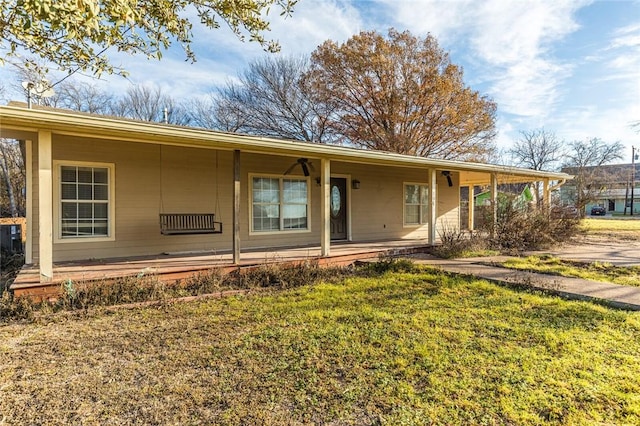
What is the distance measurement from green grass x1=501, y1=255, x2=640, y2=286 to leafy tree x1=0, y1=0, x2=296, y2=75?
6.12 metres

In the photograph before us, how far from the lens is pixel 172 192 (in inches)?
292

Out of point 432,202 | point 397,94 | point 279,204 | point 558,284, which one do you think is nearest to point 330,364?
point 558,284

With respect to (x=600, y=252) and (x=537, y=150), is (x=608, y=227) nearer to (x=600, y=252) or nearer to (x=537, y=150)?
(x=600, y=252)

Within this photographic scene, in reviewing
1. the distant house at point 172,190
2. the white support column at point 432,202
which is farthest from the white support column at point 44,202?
the white support column at point 432,202

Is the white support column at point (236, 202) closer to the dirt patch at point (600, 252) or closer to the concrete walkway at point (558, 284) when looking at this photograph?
the concrete walkway at point (558, 284)

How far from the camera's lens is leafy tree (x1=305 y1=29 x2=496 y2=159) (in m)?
20.7

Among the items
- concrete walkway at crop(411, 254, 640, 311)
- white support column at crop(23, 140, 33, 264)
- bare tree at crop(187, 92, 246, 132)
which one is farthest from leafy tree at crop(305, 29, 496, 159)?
white support column at crop(23, 140, 33, 264)

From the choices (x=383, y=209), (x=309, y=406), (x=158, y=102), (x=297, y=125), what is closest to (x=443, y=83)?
(x=297, y=125)

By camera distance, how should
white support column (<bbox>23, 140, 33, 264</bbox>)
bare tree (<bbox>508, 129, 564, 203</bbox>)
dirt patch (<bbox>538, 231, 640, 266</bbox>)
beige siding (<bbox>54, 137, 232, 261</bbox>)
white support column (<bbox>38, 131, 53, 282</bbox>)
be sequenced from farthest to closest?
bare tree (<bbox>508, 129, 564, 203</bbox>) < dirt patch (<bbox>538, 231, 640, 266</bbox>) < beige siding (<bbox>54, 137, 232, 261</bbox>) < white support column (<bbox>23, 140, 33, 264</bbox>) < white support column (<bbox>38, 131, 53, 282</bbox>)

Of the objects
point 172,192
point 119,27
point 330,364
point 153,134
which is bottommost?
point 330,364

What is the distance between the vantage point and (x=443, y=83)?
2031cm

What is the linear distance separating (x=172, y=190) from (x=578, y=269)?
810 centimetres

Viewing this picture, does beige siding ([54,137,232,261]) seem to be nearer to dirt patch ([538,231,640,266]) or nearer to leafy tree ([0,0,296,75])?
leafy tree ([0,0,296,75])

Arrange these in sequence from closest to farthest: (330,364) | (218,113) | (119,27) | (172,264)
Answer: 1. (330,364)
2. (119,27)
3. (172,264)
4. (218,113)
